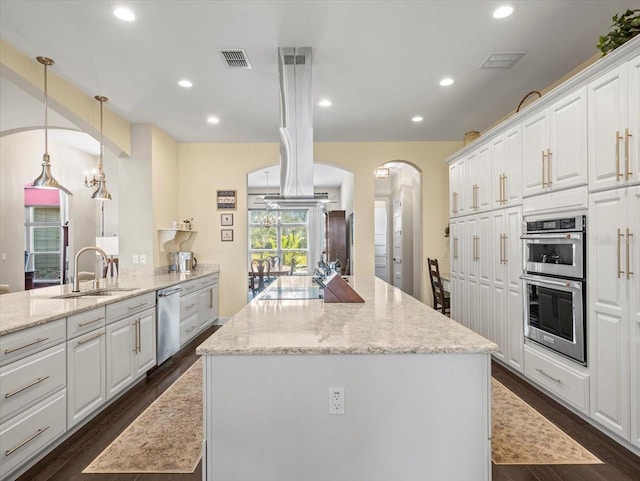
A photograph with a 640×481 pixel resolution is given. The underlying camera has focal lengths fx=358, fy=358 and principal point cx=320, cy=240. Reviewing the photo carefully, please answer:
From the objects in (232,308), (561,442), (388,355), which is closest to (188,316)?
(232,308)

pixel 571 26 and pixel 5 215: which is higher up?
pixel 571 26

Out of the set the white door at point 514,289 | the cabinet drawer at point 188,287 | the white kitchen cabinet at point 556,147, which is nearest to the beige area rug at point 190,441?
the white door at point 514,289

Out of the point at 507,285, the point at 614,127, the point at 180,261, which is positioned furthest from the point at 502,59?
the point at 180,261

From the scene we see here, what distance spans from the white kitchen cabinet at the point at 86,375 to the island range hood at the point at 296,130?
1723 mm

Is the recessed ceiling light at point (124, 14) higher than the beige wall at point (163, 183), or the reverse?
the recessed ceiling light at point (124, 14)

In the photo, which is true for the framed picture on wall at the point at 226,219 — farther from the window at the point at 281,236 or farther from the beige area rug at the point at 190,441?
the window at the point at 281,236

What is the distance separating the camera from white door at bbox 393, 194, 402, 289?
7922mm

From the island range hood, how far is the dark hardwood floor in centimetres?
204

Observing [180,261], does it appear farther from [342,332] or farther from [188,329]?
[342,332]

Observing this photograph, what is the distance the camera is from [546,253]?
2.83 meters

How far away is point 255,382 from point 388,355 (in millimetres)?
578

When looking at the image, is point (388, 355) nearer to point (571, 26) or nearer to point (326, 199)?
point (326, 199)

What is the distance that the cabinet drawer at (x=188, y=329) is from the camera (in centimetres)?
426

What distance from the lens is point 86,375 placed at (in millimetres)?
2467
